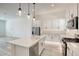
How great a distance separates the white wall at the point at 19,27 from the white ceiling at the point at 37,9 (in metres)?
0.08

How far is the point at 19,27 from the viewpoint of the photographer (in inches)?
61.3

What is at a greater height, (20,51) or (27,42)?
(27,42)

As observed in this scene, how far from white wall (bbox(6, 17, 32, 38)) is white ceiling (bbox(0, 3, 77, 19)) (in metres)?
0.08

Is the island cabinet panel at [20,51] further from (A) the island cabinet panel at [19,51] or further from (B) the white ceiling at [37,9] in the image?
(B) the white ceiling at [37,9]

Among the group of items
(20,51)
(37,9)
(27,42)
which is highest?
(37,9)

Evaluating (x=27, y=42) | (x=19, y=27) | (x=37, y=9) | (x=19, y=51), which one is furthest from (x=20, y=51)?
(x=37, y=9)

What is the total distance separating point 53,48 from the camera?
5.40 feet

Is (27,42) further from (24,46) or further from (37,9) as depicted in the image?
(37,9)

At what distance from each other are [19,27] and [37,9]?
0.43m

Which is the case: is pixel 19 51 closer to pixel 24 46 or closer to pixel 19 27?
pixel 24 46

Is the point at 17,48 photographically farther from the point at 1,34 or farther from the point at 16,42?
the point at 1,34

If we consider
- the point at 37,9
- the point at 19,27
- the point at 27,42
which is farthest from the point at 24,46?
the point at 37,9

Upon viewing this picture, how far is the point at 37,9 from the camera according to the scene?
1.56m

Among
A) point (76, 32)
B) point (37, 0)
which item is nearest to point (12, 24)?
point (37, 0)
